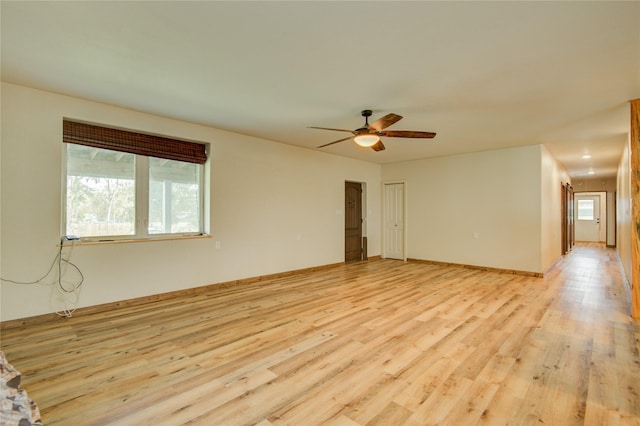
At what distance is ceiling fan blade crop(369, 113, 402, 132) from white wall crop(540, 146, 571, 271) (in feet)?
13.8

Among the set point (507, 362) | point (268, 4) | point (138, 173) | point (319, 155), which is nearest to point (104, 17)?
point (268, 4)

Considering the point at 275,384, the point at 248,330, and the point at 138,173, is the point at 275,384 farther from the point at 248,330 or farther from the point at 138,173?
the point at 138,173

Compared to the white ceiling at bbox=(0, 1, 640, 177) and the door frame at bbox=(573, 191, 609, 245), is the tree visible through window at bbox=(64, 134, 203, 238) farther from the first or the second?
the door frame at bbox=(573, 191, 609, 245)

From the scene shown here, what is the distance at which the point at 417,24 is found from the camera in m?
2.16

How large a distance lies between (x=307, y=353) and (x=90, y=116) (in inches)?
151

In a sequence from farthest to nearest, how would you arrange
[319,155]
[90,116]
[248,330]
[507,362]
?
1. [319,155]
2. [90,116]
3. [248,330]
4. [507,362]

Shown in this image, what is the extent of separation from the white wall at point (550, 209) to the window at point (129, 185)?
6.42m

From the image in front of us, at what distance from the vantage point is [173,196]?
4.64 meters

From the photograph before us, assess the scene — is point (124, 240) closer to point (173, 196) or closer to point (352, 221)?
point (173, 196)

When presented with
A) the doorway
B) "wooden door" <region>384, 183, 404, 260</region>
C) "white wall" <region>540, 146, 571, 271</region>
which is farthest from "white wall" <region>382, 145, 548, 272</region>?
the doorway

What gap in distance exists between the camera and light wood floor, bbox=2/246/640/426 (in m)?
1.90

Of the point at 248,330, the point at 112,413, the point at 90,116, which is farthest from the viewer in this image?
the point at 90,116

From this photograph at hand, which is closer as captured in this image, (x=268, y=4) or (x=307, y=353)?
Answer: (x=268, y=4)

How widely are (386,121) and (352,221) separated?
171 inches
